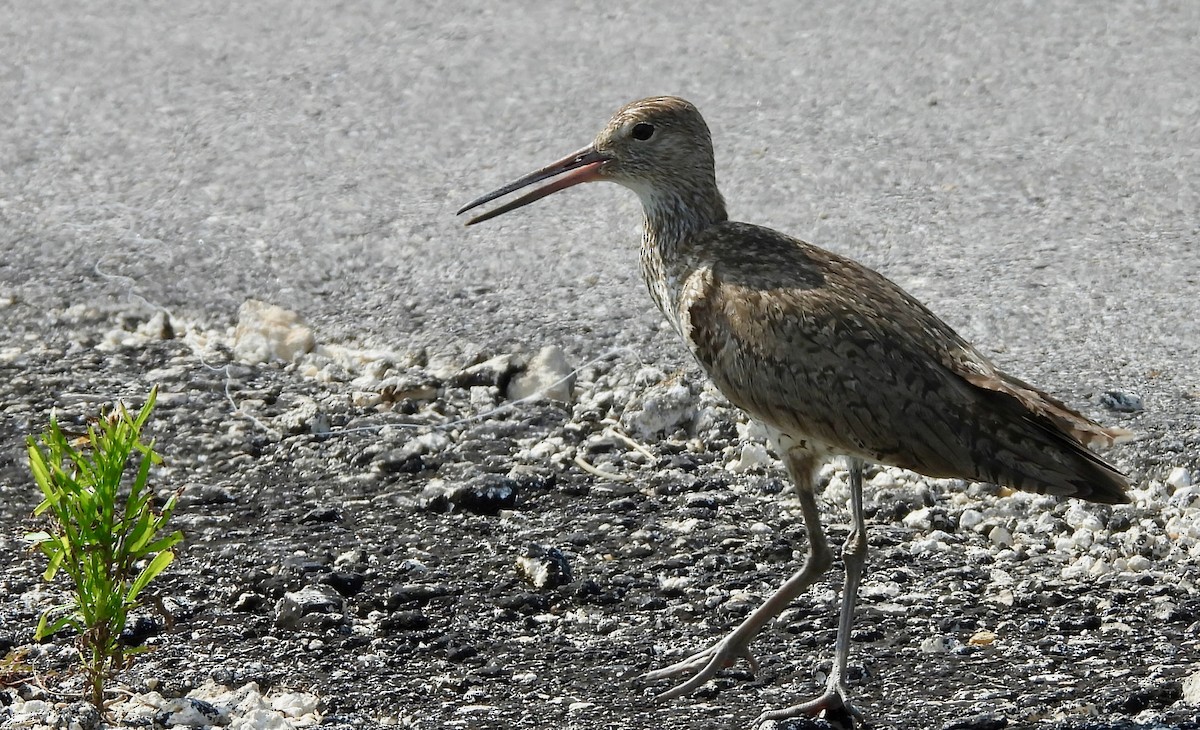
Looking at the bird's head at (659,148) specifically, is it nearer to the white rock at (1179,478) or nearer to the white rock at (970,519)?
the white rock at (970,519)

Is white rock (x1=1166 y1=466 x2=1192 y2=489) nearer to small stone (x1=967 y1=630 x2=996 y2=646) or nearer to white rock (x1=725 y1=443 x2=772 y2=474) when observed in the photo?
small stone (x1=967 y1=630 x2=996 y2=646)

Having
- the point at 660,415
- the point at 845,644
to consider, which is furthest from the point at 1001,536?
the point at 660,415

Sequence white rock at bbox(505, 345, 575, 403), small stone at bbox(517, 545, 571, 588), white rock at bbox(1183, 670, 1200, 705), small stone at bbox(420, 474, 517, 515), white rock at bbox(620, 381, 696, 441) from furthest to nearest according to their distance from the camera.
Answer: white rock at bbox(505, 345, 575, 403)
white rock at bbox(620, 381, 696, 441)
small stone at bbox(420, 474, 517, 515)
small stone at bbox(517, 545, 571, 588)
white rock at bbox(1183, 670, 1200, 705)

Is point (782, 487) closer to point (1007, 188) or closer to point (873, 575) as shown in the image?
A: point (873, 575)

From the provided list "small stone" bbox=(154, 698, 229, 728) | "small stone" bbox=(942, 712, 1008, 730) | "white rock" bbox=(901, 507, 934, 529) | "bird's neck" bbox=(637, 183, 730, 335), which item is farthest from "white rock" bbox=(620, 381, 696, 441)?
"small stone" bbox=(154, 698, 229, 728)

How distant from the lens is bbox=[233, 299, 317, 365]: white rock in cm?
607

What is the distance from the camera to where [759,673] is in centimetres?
454

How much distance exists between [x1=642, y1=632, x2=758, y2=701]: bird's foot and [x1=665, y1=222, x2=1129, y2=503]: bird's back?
2.01 feet

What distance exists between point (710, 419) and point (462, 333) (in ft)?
3.70

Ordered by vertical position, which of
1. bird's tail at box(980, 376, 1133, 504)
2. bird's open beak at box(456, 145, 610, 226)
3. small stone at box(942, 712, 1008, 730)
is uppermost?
bird's open beak at box(456, 145, 610, 226)

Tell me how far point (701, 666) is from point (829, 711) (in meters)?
0.41

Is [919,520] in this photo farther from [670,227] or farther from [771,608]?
[670,227]

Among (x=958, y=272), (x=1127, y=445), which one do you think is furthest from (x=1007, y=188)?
(x=1127, y=445)

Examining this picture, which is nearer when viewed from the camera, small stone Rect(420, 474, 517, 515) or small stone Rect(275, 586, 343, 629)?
small stone Rect(275, 586, 343, 629)
